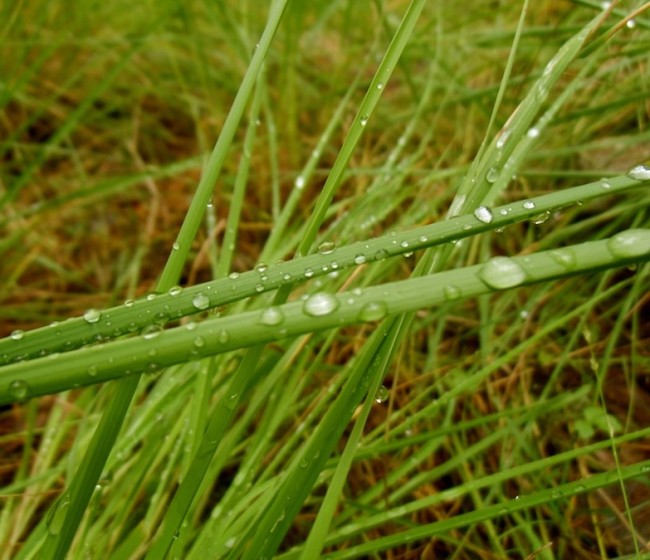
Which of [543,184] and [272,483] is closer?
[272,483]

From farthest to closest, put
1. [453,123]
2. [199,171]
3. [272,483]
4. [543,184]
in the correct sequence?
[199,171] < [453,123] < [543,184] < [272,483]

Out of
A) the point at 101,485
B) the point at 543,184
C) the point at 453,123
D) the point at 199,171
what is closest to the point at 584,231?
the point at 543,184

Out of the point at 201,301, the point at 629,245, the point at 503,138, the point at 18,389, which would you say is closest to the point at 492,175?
the point at 503,138

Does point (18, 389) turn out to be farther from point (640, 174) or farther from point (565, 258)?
point (640, 174)

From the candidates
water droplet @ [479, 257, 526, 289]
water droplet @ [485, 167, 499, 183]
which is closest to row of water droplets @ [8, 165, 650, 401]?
water droplet @ [479, 257, 526, 289]

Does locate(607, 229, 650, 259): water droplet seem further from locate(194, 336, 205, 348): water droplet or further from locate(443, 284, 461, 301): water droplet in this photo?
locate(194, 336, 205, 348): water droplet

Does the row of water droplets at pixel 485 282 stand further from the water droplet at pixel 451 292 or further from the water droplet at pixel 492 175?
the water droplet at pixel 492 175

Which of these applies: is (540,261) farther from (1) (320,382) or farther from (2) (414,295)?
(1) (320,382)
